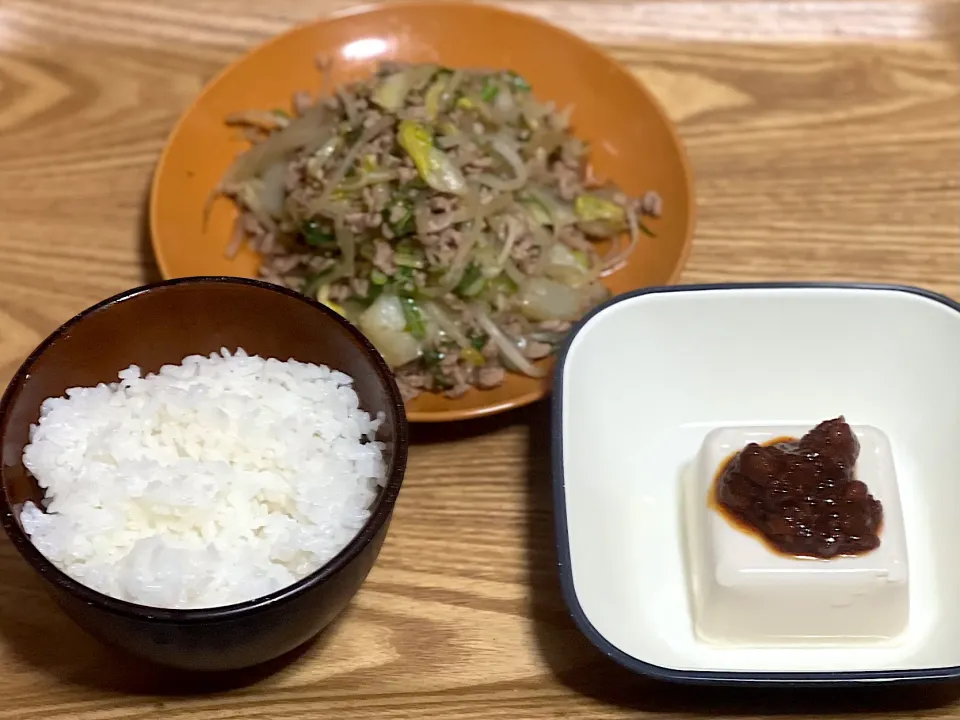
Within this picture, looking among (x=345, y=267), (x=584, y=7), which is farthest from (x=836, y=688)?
(x=584, y=7)

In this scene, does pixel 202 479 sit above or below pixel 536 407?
above

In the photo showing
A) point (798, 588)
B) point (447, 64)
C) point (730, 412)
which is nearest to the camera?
point (798, 588)

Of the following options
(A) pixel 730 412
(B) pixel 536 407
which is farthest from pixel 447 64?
(A) pixel 730 412

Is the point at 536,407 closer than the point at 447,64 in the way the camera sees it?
Yes

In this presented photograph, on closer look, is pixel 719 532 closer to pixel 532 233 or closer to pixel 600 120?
pixel 532 233

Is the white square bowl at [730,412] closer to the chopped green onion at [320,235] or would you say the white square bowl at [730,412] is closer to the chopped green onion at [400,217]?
the chopped green onion at [400,217]

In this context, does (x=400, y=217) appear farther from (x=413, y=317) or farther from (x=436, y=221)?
(x=413, y=317)

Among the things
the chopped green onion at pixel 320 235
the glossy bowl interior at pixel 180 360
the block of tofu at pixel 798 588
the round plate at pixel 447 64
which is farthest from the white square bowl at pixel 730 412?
the chopped green onion at pixel 320 235
